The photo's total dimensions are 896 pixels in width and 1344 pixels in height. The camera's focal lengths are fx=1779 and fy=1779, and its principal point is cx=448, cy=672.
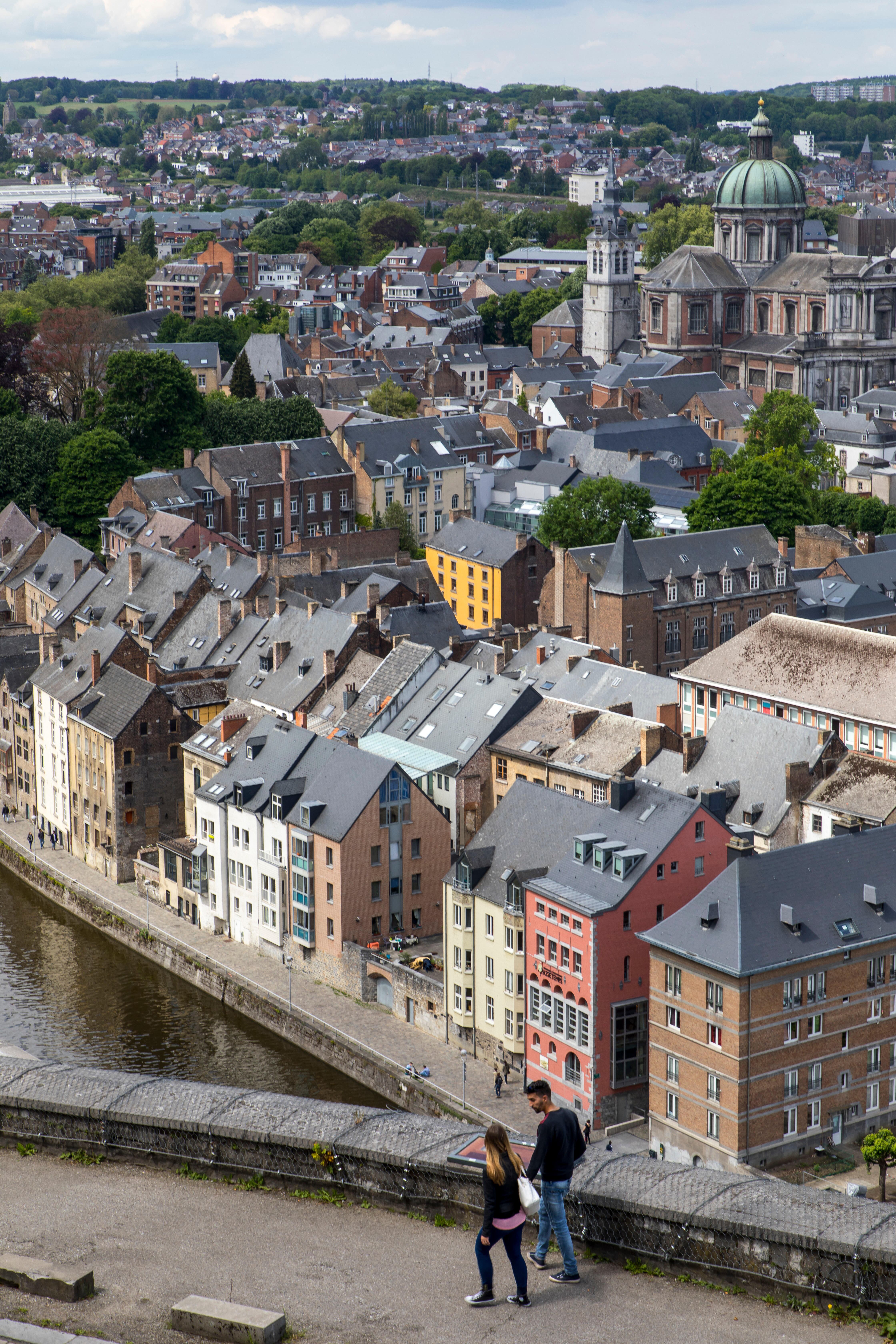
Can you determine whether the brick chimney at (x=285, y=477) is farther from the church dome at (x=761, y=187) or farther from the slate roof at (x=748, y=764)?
the church dome at (x=761, y=187)

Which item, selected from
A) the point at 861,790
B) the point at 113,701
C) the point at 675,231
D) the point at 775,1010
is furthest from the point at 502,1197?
the point at 675,231

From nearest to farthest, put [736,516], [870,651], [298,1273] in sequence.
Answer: [298,1273], [870,651], [736,516]

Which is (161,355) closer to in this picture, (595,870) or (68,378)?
(68,378)

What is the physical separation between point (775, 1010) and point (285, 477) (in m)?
63.2

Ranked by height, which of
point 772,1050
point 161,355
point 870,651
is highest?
point 161,355

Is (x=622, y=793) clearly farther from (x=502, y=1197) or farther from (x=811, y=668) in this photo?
(x=502, y=1197)

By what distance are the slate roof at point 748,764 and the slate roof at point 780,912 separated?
9148 millimetres

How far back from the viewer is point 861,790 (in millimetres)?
48688

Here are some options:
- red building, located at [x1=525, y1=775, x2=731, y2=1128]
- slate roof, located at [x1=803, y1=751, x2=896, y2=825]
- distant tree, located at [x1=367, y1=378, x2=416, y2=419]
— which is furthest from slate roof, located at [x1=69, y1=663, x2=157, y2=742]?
distant tree, located at [x1=367, y1=378, x2=416, y2=419]

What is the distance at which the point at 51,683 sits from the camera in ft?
214

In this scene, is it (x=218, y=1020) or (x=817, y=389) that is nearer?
(x=218, y=1020)

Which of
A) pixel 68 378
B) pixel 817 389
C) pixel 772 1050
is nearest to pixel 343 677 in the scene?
pixel 772 1050

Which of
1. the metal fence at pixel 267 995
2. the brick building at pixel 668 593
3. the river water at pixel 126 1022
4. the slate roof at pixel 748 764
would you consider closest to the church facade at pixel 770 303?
the brick building at pixel 668 593

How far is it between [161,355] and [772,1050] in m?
75.5
